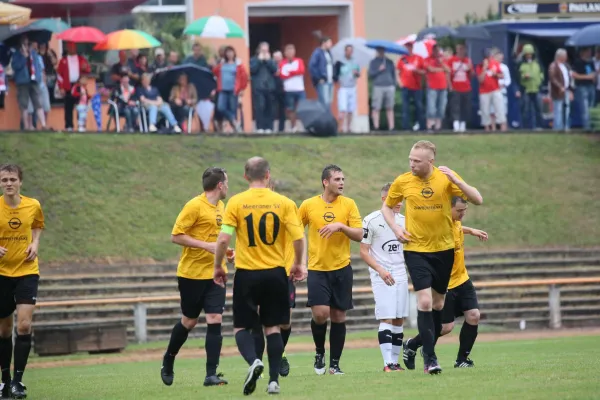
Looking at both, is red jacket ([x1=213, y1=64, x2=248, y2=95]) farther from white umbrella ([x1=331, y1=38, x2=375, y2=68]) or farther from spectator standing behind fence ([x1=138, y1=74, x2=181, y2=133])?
white umbrella ([x1=331, y1=38, x2=375, y2=68])

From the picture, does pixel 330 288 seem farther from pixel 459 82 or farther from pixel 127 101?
pixel 459 82

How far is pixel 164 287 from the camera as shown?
2467 centimetres

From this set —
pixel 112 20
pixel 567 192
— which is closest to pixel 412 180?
pixel 567 192

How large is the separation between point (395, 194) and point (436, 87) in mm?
19372

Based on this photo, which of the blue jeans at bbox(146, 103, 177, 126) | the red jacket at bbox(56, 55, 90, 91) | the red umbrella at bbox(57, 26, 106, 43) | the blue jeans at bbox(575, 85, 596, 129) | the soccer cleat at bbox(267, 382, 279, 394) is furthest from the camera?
the blue jeans at bbox(575, 85, 596, 129)

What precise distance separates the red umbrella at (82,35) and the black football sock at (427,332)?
704 inches

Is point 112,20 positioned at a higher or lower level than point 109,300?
higher

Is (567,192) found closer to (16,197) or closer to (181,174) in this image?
(181,174)

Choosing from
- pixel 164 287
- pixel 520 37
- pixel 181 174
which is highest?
pixel 520 37

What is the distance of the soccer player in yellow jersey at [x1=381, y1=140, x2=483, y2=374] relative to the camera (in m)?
12.4

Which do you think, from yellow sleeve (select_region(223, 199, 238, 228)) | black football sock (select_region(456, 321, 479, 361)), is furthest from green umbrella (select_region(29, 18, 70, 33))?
yellow sleeve (select_region(223, 199, 238, 228))

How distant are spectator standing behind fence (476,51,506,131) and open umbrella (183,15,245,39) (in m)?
6.47

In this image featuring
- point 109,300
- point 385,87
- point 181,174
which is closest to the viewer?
point 109,300

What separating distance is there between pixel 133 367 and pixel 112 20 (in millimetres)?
16003
